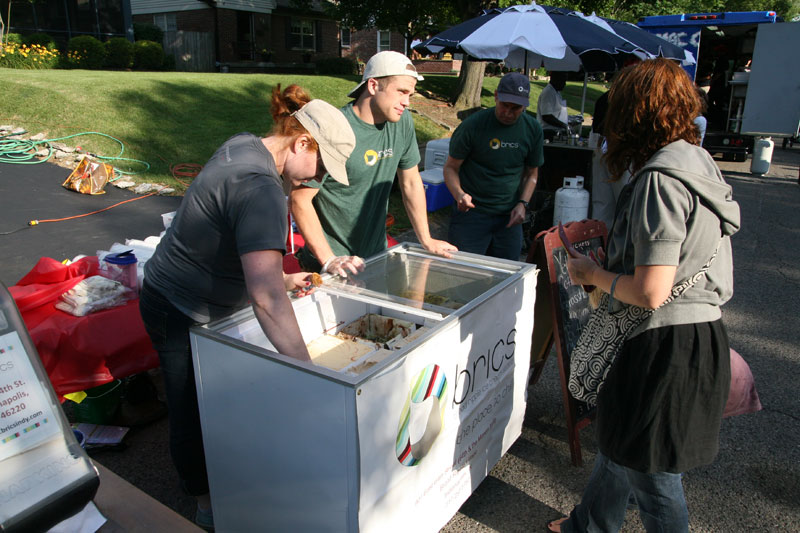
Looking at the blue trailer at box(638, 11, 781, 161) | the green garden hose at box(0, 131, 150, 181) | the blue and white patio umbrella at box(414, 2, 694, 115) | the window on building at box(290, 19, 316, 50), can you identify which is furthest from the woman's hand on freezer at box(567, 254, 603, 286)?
the window on building at box(290, 19, 316, 50)

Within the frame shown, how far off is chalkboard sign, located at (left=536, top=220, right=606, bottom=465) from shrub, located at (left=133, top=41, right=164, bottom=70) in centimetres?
2102

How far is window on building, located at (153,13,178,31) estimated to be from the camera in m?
27.2

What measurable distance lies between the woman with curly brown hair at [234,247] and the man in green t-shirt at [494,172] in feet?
6.40

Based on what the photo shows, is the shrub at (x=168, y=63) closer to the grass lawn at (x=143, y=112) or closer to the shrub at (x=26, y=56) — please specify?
the shrub at (x=26, y=56)

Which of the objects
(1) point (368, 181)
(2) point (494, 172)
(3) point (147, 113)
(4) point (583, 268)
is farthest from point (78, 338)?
(3) point (147, 113)

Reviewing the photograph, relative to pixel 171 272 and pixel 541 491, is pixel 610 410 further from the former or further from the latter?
pixel 171 272

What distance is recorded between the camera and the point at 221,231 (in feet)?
6.03

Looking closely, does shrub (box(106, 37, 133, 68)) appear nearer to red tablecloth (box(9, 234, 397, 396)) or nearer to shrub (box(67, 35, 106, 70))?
shrub (box(67, 35, 106, 70))

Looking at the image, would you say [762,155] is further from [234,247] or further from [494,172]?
[234,247]

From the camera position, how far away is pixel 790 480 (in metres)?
2.84

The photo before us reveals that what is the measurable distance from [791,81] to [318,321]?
46.7ft

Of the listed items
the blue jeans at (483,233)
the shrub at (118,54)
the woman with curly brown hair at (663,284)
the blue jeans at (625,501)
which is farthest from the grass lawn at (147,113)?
the shrub at (118,54)

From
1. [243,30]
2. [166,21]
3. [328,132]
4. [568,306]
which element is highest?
[166,21]

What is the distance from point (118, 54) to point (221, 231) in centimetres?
2062
